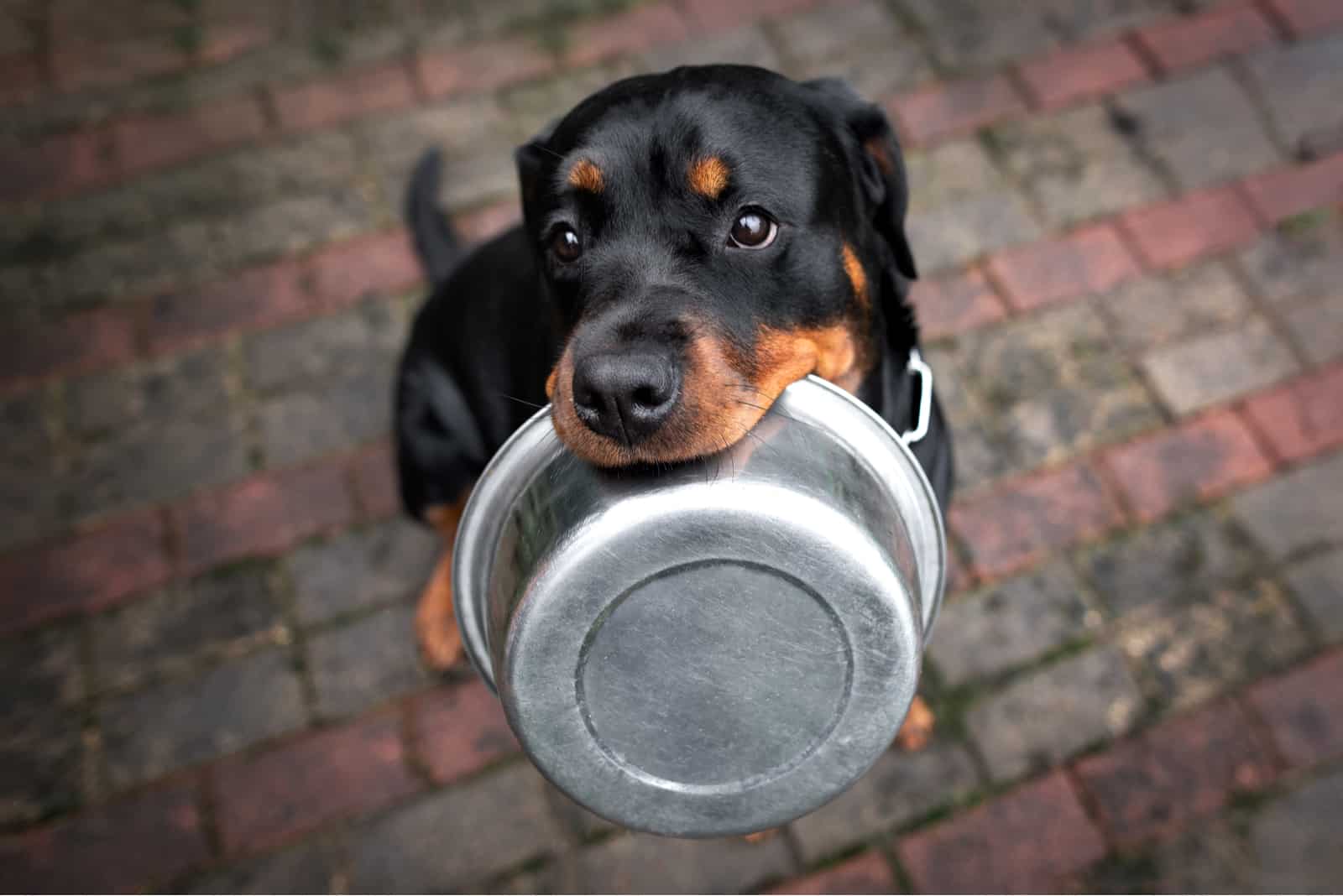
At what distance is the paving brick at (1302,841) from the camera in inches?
99.9

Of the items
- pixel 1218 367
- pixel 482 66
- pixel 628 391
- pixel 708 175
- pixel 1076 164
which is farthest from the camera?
pixel 482 66

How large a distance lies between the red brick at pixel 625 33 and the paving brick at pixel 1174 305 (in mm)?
1775

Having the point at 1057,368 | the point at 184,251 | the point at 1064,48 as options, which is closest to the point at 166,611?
the point at 184,251

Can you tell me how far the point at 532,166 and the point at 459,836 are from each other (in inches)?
62.8

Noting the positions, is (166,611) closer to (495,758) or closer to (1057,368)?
(495,758)

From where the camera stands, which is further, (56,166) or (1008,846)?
(56,166)

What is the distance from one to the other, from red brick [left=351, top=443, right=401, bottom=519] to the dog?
0.97m

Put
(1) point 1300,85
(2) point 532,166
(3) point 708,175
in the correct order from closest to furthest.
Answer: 1. (3) point 708,175
2. (2) point 532,166
3. (1) point 1300,85

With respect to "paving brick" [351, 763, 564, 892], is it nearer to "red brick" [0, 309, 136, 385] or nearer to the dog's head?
the dog's head

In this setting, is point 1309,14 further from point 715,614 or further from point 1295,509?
point 715,614

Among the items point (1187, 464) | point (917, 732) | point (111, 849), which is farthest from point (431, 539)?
point (1187, 464)

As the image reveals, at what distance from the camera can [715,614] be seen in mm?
1687

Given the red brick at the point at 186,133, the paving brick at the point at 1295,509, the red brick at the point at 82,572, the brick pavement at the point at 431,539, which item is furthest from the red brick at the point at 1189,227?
the red brick at the point at 82,572

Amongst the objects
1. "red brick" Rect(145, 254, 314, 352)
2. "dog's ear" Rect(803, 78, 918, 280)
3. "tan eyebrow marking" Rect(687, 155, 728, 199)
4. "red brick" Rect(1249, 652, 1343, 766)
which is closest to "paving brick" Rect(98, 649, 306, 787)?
"red brick" Rect(145, 254, 314, 352)
